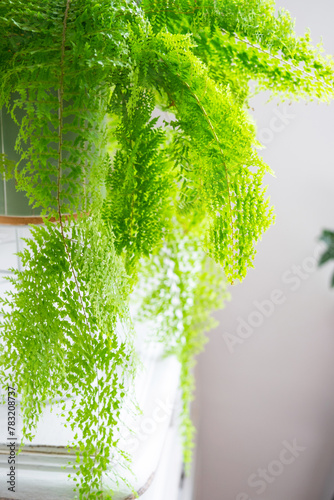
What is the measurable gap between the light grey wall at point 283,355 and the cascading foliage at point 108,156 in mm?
958

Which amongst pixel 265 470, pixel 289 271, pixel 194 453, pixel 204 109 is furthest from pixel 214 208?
pixel 265 470

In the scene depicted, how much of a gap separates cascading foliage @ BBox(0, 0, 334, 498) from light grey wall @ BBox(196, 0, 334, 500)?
0.96 m

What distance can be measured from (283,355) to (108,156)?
1330 mm

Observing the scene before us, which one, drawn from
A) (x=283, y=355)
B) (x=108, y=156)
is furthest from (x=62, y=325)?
(x=283, y=355)

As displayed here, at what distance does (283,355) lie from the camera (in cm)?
164

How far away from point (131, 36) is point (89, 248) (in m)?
0.21

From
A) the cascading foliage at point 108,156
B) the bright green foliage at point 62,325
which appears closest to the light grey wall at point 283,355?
the cascading foliage at point 108,156

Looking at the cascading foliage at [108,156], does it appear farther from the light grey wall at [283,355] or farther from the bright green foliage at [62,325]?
the light grey wall at [283,355]

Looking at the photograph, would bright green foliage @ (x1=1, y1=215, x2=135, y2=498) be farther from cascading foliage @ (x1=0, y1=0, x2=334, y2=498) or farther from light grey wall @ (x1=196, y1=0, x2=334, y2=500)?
light grey wall @ (x1=196, y1=0, x2=334, y2=500)

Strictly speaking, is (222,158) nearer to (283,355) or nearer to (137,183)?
(137,183)

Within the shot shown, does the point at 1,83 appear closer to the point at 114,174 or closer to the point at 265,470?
the point at 114,174

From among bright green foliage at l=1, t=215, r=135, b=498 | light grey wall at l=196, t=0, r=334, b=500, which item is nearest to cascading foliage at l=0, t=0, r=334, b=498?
bright green foliage at l=1, t=215, r=135, b=498

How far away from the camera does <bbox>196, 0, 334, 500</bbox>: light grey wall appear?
1.49 meters

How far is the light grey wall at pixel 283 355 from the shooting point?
149 centimetres
